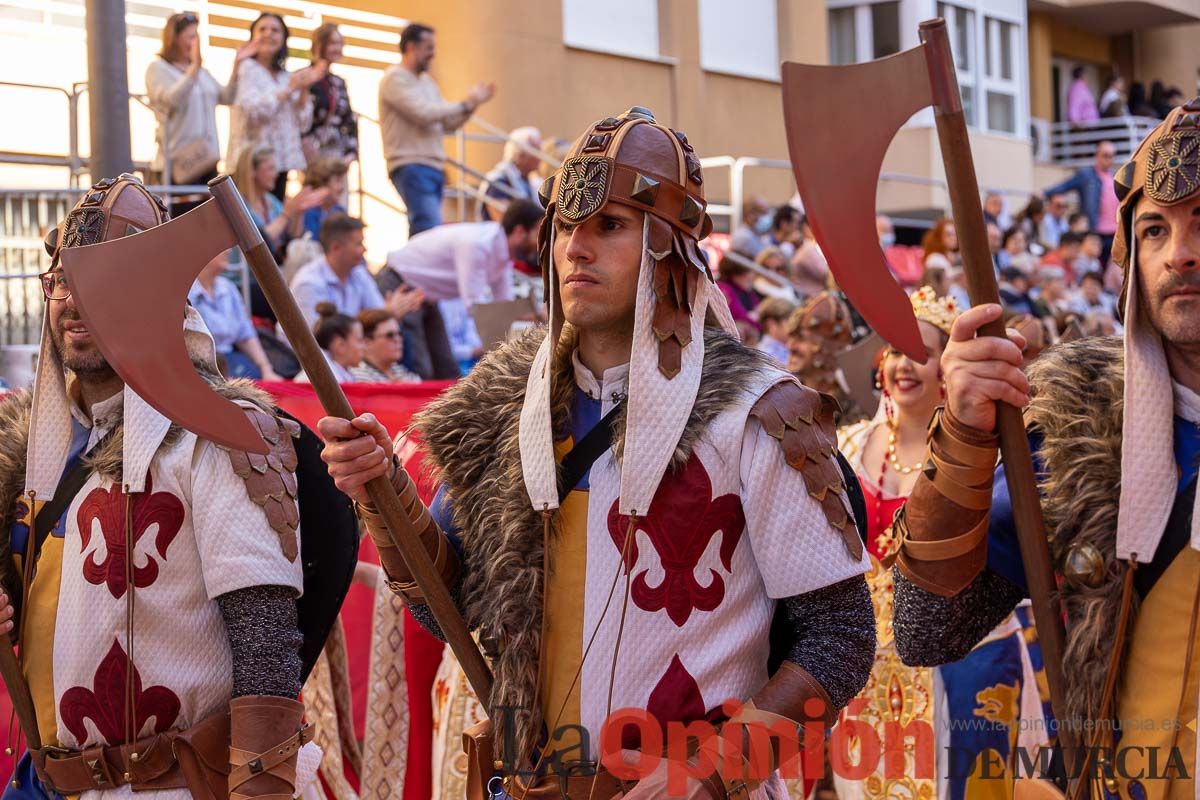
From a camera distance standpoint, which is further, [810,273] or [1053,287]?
[1053,287]

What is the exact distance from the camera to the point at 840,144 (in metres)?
2.44

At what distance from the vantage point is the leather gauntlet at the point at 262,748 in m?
3.23

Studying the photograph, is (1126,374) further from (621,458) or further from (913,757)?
(913,757)

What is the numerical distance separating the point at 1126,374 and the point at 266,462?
173 cm

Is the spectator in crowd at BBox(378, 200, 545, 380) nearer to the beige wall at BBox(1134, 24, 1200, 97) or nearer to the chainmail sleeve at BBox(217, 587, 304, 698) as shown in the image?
the chainmail sleeve at BBox(217, 587, 304, 698)

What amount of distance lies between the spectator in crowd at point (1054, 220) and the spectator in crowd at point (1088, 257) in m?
0.92

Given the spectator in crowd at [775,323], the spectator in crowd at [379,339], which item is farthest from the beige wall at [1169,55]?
the spectator in crowd at [379,339]

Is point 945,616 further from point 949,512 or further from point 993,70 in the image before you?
point 993,70

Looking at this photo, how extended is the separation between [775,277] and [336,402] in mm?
8867

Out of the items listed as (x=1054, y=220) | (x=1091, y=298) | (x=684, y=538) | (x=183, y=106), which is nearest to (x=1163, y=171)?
(x=684, y=538)

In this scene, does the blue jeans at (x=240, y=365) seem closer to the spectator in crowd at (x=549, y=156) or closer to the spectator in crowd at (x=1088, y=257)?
the spectator in crowd at (x=549, y=156)

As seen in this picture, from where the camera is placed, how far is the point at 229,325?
7.53 m

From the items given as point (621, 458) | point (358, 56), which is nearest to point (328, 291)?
point (621, 458)

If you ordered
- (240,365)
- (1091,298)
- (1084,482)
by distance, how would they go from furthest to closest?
(1091,298)
(240,365)
(1084,482)
